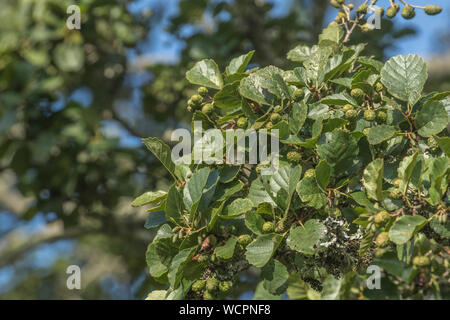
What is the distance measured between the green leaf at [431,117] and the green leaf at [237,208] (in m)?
0.36

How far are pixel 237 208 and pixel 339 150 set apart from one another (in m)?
0.22

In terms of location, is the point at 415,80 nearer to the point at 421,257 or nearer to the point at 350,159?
the point at 350,159

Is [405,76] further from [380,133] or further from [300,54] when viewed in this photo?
[300,54]

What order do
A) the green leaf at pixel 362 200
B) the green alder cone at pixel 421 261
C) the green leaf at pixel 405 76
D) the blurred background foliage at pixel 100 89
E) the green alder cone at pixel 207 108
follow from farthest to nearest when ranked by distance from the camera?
the blurred background foliage at pixel 100 89
the green alder cone at pixel 207 108
the green leaf at pixel 405 76
the green leaf at pixel 362 200
the green alder cone at pixel 421 261

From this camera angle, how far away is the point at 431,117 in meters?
0.94

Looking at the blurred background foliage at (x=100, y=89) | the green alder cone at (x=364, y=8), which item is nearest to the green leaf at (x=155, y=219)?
the green alder cone at (x=364, y=8)

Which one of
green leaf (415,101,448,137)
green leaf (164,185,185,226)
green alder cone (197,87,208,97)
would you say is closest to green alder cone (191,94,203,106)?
green alder cone (197,87,208,97)

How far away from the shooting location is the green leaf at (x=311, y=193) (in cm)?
89

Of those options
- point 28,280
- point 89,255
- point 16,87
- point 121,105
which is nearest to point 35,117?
point 16,87

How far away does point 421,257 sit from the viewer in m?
0.77

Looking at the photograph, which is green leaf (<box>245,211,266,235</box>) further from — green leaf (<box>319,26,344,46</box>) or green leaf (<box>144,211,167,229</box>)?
green leaf (<box>319,26,344,46</box>)

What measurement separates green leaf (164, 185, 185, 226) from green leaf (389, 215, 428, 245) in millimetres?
398

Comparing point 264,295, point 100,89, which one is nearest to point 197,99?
point 264,295

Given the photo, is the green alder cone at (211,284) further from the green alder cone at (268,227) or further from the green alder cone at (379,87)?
the green alder cone at (379,87)
